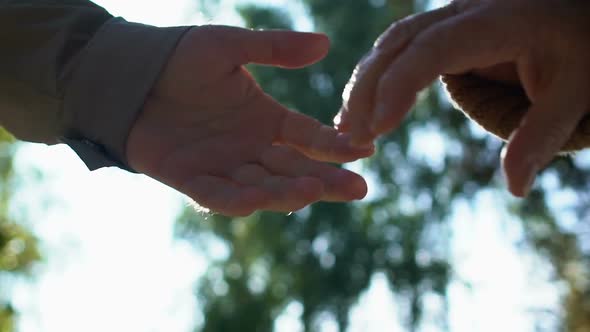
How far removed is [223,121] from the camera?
146cm

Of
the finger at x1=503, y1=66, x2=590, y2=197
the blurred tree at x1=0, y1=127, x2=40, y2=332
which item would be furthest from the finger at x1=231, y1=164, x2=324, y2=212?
the blurred tree at x1=0, y1=127, x2=40, y2=332

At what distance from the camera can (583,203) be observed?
31.2 ft

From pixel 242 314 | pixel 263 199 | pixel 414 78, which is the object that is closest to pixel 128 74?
pixel 263 199

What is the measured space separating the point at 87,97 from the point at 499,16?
2.49 feet

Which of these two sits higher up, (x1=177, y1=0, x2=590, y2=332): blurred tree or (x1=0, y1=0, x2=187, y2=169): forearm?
(x1=0, y1=0, x2=187, y2=169): forearm

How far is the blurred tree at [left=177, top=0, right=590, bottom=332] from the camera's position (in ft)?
36.4

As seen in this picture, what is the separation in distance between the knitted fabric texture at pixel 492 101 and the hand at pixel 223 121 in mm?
205

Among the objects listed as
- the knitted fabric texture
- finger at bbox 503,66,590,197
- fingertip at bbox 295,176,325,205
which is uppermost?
finger at bbox 503,66,590,197

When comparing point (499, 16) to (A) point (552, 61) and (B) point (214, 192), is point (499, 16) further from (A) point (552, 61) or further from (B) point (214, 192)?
(B) point (214, 192)

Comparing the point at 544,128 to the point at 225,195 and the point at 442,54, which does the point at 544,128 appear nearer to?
the point at 442,54

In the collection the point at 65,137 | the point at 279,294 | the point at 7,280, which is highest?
the point at 65,137

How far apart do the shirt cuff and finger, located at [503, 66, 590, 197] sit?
69cm

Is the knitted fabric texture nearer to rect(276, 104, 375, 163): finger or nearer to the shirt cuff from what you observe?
rect(276, 104, 375, 163): finger

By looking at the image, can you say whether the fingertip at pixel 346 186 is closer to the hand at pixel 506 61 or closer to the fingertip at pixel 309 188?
the fingertip at pixel 309 188
